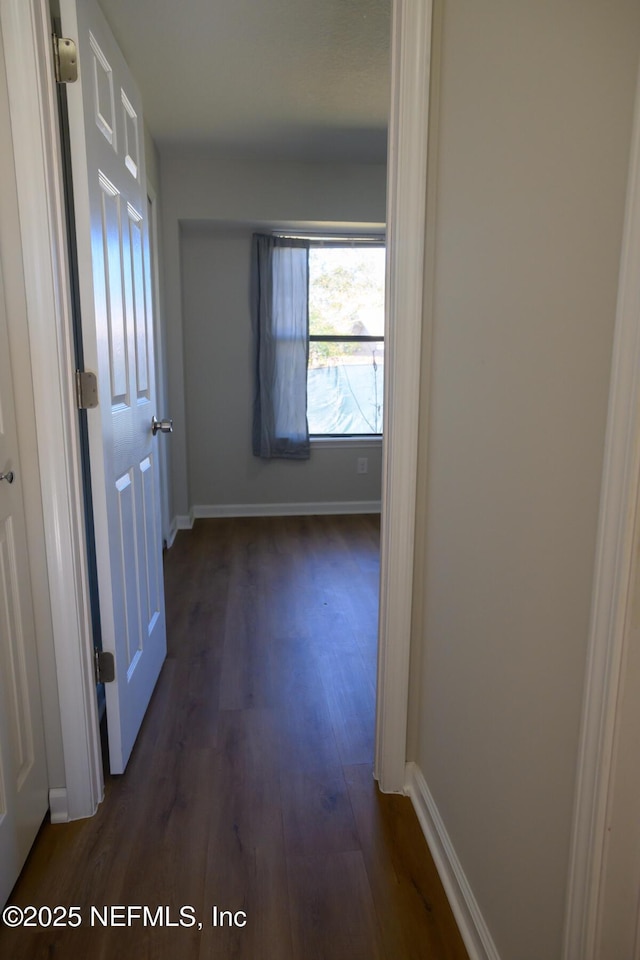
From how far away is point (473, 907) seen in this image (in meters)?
1.27

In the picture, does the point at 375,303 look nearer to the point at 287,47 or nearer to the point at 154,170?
the point at 154,170

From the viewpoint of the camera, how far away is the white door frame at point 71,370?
135cm

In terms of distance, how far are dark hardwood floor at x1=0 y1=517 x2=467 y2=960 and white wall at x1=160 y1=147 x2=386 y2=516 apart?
2.09 meters

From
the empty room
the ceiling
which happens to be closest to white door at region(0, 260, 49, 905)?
the empty room

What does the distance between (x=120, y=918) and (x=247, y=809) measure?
41 cm

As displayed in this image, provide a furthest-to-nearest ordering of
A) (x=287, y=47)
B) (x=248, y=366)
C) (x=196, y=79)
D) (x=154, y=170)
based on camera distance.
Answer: (x=248, y=366) < (x=154, y=170) < (x=196, y=79) < (x=287, y=47)

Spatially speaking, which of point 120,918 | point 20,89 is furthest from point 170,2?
point 120,918

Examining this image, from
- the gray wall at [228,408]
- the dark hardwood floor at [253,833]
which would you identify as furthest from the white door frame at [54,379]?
the gray wall at [228,408]

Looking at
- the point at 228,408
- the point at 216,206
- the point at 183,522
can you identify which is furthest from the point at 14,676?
the point at 216,206

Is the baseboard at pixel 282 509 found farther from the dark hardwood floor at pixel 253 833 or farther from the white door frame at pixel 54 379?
the white door frame at pixel 54 379

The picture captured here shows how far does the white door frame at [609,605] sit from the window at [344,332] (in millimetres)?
3824

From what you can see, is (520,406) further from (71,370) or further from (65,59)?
(65,59)

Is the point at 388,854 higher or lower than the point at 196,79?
lower

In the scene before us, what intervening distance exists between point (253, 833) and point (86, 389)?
120cm
